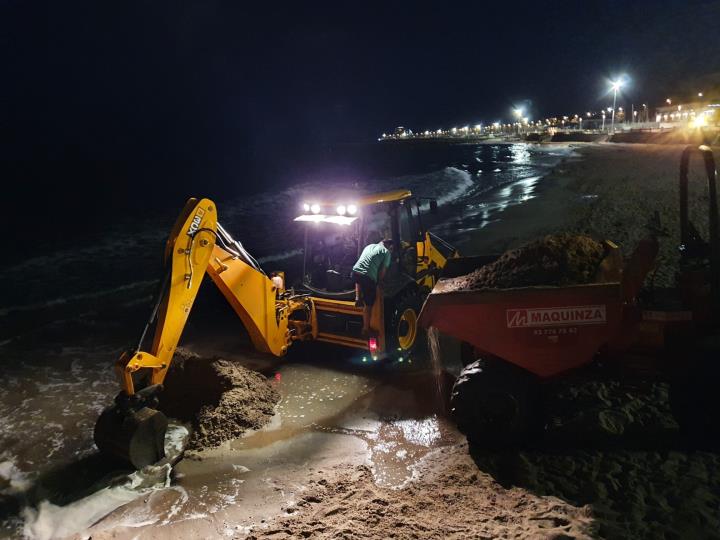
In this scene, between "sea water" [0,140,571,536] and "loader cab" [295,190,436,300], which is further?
"loader cab" [295,190,436,300]

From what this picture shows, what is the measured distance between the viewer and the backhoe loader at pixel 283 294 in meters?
4.98

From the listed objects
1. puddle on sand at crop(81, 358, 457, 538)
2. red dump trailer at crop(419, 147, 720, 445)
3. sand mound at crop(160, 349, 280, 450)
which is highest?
red dump trailer at crop(419, 147, 720, 445)

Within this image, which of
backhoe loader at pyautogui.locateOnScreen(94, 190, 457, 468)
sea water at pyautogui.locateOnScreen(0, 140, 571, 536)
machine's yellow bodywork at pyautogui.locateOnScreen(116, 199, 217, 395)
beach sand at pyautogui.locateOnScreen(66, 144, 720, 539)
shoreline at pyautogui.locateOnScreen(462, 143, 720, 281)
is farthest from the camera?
shoreline at pyautogui.locateOnScreen(462, 143, 720, 281)

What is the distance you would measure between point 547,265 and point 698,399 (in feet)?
5.66

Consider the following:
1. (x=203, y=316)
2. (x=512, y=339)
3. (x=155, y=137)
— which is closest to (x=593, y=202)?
(x=203, y=316)

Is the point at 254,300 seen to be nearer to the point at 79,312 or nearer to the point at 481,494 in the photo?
the point at 481,494

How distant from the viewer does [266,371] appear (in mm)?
7680

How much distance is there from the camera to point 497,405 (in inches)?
192

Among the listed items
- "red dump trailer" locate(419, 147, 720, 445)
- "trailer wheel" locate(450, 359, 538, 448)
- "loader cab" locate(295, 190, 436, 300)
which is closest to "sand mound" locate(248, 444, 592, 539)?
"trailer wheel" locate(450, 359, 538, 448)

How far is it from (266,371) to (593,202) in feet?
55.1

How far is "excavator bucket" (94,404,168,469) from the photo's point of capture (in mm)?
4879

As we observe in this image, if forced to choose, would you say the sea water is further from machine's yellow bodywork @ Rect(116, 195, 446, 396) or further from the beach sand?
Result: the beach sand

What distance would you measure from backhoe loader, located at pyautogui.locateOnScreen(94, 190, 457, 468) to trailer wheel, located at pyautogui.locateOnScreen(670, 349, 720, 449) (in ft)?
11.9

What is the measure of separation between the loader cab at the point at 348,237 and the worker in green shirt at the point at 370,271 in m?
0.46
